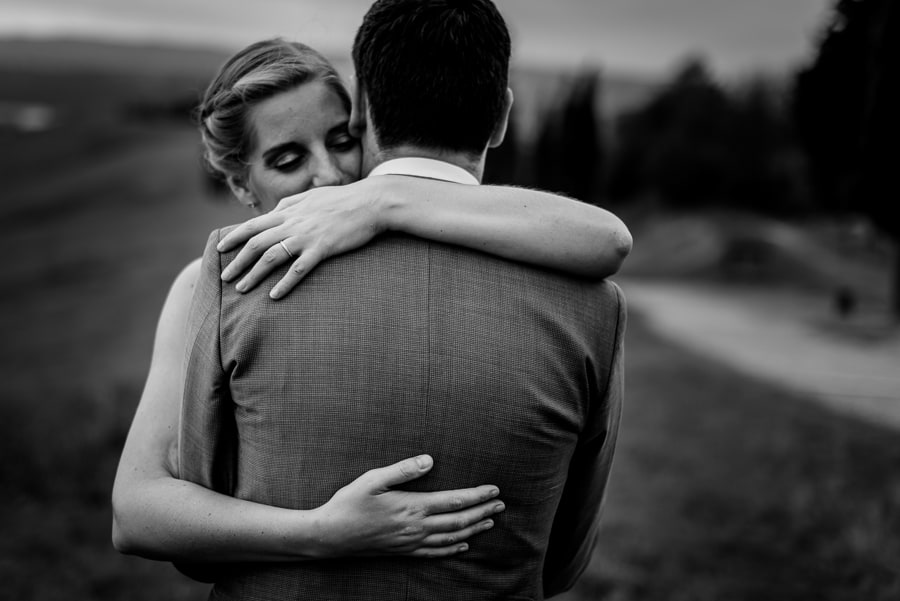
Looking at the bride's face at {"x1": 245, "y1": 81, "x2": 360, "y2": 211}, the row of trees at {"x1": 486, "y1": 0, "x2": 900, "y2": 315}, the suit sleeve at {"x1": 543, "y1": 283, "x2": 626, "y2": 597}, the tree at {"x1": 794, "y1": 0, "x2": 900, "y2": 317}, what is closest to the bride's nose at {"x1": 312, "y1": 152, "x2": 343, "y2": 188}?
the bride's face at {"x1": 245, "y1": 81, "x2": 360, "y2": 211}

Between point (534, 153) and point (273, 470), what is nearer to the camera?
point (273, 470)

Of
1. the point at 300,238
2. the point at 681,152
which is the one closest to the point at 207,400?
the point at 300,238

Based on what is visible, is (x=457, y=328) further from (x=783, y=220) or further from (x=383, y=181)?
(x=783, y=220)

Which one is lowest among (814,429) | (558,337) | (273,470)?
(814,429)

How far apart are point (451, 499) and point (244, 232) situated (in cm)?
79

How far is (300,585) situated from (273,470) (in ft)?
0.95

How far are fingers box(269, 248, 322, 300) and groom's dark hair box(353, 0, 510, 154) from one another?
37 cm

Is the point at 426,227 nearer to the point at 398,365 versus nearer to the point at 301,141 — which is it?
the point at 398,365

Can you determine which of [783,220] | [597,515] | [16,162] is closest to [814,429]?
[597,515]

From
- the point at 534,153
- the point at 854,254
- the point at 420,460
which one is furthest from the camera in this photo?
the point at 534,153

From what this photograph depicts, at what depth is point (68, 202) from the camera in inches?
2047

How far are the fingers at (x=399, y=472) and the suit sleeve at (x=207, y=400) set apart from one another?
15.1 inches

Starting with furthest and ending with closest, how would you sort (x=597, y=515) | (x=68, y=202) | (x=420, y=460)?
(x=68, y=202) → (x=597, y=515) → (x=420, y=460)

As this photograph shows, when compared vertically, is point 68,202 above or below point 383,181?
below
